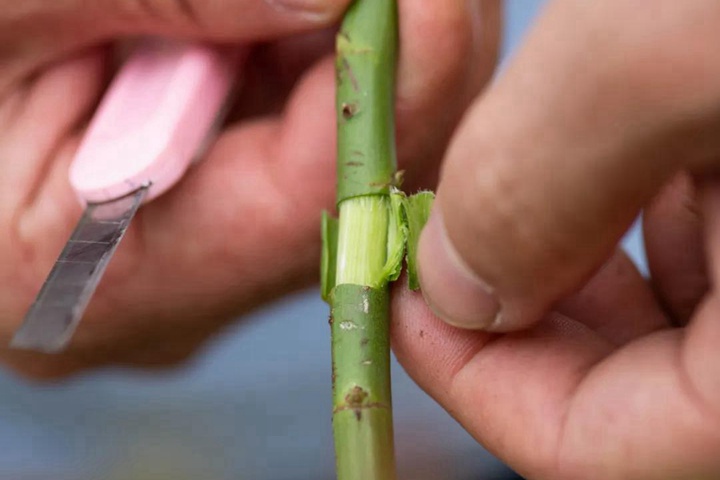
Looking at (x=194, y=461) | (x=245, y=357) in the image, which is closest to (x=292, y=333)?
(x=245, y=357)

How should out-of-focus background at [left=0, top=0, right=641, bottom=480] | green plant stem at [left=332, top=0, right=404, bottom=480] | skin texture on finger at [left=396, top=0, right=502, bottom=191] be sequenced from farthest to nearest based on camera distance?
1. out-of-focus background at [left=0, top=0, right=641, bottom=480]
2. skin texture on finger at [left=396, top=0, right=502, bottom=191]
3. green plant stem at [left=332, top=0, right=404, bottom=480]

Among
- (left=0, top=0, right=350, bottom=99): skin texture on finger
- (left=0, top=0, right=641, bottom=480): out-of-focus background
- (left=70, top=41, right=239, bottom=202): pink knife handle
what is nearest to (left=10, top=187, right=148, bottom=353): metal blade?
(left=70, top=41, right=239, bottom=202): pink knife handle

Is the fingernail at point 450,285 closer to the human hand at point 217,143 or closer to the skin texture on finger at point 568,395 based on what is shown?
the skin texture on finger at point 568,395

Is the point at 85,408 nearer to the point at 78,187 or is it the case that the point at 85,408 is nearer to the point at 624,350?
the point at 78,187

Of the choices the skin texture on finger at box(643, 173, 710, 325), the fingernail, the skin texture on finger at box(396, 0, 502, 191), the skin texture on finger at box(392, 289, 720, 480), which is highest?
the skin texture on finger at box(396, 0, 502, 191)

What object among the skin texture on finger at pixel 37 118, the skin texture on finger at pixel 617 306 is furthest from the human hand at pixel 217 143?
the skin texture on finger at pixel 617 306

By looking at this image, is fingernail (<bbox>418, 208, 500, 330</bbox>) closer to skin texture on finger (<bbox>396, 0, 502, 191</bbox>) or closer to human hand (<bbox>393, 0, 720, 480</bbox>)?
human hand (<bbox>393, 0, 720, 480</bbox>)
